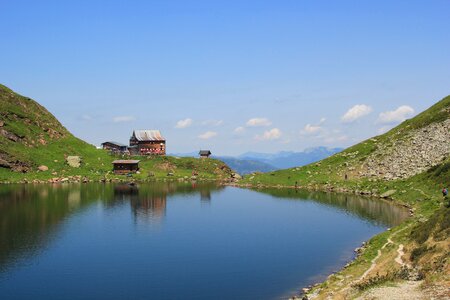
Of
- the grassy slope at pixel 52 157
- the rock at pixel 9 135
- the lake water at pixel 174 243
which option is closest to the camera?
the lake water at pixel 174 243

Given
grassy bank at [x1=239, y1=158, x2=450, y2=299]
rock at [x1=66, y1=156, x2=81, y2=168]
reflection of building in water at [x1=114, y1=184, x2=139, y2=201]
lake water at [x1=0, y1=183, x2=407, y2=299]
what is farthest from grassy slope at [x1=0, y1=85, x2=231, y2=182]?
grassy bank at [x1=239, y1=158, x2=450, y2=299]

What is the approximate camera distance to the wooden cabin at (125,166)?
591ft

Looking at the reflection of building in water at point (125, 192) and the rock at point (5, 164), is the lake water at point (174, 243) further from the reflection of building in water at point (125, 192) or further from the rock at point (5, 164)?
the rock at point (5, 164)

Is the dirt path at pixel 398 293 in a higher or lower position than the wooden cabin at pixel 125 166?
lower

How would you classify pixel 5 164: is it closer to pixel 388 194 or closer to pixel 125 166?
pixel 125 166

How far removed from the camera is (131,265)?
55.5m

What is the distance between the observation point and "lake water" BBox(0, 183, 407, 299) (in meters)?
47.8

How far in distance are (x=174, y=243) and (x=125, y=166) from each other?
388 ft

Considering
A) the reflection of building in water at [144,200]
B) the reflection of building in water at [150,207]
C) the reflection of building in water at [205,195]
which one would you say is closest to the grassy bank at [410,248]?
the reflection of building in water at [150,207]

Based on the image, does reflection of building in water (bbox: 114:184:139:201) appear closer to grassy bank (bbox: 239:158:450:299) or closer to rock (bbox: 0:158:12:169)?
rock (bbox: 0:158:12:169)

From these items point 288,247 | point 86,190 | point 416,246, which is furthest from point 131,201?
point 416,246

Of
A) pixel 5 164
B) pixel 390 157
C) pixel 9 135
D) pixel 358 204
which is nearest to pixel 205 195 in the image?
pixel 358 204

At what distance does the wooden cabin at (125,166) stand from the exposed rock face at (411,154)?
93.1 metres

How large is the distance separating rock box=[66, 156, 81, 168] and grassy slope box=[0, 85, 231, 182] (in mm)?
2054
